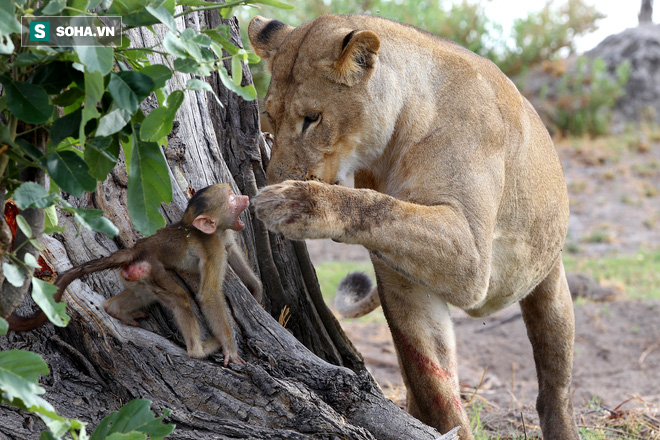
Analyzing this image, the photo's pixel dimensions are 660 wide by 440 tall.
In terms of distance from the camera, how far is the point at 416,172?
3.20 meters

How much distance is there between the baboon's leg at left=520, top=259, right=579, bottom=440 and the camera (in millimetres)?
4285

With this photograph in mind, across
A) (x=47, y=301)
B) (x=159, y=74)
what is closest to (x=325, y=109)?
(x=159, y=74)

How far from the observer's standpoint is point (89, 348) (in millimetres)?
2758

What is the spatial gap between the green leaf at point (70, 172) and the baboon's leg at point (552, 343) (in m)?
3.09

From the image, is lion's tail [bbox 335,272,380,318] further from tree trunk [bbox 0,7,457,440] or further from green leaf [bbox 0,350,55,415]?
green leaf [bbox 0,350,55,415]

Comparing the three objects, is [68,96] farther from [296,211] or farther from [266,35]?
[266,35]

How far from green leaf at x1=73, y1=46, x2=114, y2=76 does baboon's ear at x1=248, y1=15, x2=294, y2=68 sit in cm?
198

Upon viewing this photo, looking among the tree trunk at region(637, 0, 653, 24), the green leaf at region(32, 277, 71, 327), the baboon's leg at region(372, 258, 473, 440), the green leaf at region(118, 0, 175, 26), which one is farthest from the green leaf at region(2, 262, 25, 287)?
the tree trunk at region(637, 0, 653, 24)

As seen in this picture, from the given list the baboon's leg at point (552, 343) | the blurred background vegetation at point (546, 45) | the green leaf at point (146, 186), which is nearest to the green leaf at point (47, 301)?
the green leaf at point (146, 186)

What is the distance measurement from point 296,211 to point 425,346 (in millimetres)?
1241

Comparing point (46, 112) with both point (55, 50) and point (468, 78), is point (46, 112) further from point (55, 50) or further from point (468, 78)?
point (468, 78)

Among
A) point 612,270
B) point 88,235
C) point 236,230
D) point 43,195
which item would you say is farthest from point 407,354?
point 612,270

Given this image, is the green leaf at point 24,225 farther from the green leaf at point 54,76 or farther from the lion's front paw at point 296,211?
the lion's front paw at point 296,211

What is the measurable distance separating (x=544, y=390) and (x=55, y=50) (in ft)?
11.6
